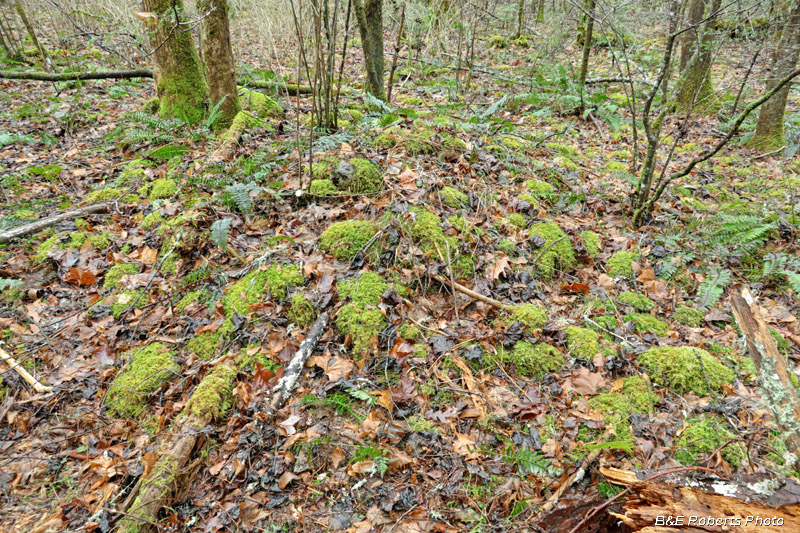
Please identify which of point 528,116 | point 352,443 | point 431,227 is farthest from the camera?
point 528,116

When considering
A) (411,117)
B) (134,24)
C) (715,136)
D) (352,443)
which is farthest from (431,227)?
(134,24)

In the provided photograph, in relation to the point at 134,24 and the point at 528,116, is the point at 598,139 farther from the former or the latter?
the point at 134,24

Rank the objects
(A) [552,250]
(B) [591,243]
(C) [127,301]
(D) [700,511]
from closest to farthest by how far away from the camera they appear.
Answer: (D) [700,511], (C) [127,301], (A) [552,250], (B) [591,243]

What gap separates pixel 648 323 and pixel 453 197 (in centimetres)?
223

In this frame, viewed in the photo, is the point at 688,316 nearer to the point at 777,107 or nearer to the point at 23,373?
the point at 777,107

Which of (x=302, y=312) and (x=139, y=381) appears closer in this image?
(x=139, y=381)

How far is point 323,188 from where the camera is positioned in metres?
4.64

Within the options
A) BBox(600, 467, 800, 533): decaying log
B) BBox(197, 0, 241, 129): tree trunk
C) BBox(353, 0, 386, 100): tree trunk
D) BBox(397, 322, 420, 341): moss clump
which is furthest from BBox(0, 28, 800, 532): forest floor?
BBox(353, 0, 386, 100): tree trunk

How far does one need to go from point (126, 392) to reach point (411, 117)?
4911 millimetres

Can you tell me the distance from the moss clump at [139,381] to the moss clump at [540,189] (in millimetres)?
4207

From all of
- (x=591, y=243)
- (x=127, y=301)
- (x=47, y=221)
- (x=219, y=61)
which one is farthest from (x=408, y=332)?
(x=219, y=61)

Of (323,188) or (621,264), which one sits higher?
(323,188)

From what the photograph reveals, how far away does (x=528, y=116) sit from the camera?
805 cm

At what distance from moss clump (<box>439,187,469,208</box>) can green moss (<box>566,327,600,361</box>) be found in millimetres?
1808
